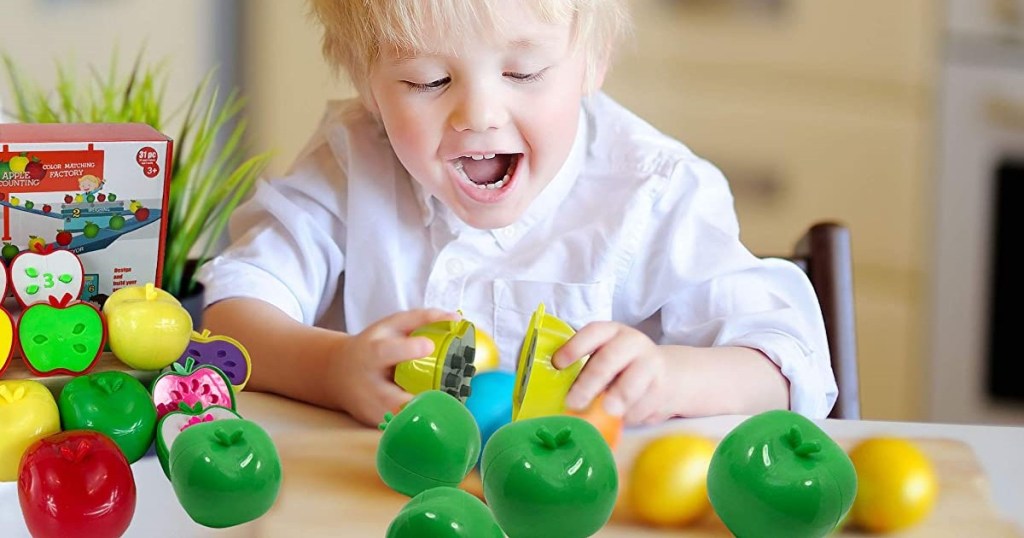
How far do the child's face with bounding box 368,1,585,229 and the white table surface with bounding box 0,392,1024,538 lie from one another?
19 cm

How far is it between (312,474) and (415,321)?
14 centimetres

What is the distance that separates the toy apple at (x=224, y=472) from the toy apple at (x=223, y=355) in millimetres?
126

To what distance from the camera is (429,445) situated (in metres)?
0.53

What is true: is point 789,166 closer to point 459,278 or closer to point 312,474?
point 459,278

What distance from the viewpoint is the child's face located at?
75cm

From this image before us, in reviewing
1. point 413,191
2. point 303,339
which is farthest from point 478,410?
point 413,191

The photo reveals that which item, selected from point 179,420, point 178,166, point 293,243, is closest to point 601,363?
point 179,420

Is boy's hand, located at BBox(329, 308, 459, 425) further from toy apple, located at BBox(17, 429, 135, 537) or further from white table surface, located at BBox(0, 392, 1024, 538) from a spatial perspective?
toy apple, located at BBox(17, 429, 135, 537)

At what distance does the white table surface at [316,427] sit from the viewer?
1.75ft

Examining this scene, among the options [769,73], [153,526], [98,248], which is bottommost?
[153,526]

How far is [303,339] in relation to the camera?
2.61ft

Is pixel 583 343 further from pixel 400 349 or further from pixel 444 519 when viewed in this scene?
pixel 444 519

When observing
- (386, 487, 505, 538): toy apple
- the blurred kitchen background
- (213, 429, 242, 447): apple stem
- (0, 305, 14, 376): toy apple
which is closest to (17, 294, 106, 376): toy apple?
(0, 305, 14, 376): toy apple

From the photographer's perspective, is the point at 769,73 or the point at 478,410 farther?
the point at 769,73
